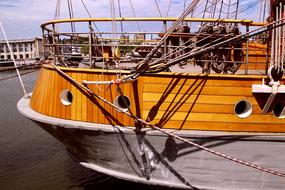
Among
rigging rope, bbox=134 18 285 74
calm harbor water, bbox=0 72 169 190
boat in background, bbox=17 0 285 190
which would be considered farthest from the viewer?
calm harbor water, bbox=0 72 169 190

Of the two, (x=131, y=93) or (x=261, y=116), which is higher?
(x=131, y=93)

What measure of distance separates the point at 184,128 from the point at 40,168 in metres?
5.86

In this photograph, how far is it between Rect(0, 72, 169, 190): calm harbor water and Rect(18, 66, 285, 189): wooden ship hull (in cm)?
172

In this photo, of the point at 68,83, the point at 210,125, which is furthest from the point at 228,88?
the point at 68,83

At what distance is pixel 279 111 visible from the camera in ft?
23.2

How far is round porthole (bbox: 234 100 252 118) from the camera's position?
275 inches

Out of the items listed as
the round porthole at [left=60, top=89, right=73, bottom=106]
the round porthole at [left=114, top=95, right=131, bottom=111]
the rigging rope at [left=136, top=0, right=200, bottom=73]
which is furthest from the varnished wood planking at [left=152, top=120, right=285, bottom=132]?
the round porthole at [left=60, top=89, right=73, bottom=106]

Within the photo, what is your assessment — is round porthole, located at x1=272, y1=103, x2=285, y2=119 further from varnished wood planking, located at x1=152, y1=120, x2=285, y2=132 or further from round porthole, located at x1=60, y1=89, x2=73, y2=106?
round porthole, located at x1=60, y1=89, x2=73, y2=106

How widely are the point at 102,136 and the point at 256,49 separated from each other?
4.04 meters

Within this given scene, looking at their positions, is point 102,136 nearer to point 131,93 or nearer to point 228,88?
point 131,93

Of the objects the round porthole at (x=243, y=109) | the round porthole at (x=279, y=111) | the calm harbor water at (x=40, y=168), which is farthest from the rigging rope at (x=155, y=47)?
the calm harbor water at (x=40, y=168)

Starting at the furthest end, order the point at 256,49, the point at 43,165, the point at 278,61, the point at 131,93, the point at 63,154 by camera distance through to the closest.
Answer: the point at 63,154 < the point at 43,165 < the point at 256,49 < the point at 131,93 < the point at 278,61

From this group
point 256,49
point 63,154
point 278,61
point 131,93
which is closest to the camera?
point 278,61

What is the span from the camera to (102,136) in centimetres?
722
